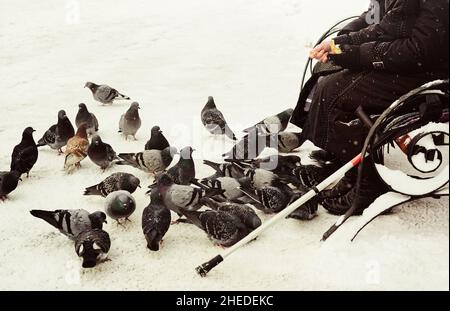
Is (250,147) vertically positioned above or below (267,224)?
below

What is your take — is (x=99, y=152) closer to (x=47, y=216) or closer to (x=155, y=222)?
(x=47, y=216)

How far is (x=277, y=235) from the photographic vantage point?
4387mm

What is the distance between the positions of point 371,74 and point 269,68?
17.4ft

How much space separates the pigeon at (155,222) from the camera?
4.18 meters

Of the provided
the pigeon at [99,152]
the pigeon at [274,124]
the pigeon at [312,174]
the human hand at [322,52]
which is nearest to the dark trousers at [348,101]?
the human hand at [322,52]

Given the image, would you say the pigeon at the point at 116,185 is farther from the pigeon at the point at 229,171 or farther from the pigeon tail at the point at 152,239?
the pigeon tail at the point at 152,239

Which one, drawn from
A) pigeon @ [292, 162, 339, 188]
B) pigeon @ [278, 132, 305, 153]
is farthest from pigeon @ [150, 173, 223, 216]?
pigeon @ [278, 132, 305, 153]

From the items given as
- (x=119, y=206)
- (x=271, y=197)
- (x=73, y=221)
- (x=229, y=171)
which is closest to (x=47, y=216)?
(x=73, y=221)

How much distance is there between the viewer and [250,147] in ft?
18.4

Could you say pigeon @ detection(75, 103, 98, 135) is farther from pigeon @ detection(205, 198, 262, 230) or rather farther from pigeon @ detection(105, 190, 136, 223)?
pigeon @ detection(205, 198, 262, 230)

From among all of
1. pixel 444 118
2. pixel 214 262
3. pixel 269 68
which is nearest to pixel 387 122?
pixel 444 118

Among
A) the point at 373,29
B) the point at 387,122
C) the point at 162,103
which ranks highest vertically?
the point at 373,29

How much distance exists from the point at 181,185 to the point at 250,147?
43.1 inches
